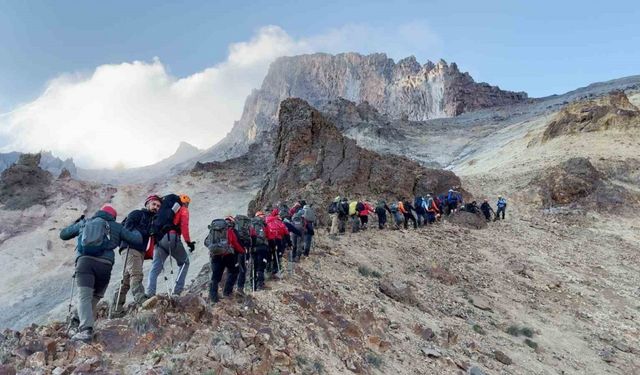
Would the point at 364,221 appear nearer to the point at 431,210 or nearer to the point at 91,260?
the point at 431,210

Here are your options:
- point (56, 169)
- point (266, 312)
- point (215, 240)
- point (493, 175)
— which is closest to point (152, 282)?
point (215, 240)

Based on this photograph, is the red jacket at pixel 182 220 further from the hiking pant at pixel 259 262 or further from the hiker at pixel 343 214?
the hiker at pixel 343 214

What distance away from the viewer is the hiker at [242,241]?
9.53 metres

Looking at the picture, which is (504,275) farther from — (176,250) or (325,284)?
(176,250)

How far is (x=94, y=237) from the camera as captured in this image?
6660mm

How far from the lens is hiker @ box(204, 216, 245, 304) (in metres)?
9.00

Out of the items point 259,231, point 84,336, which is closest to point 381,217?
point 259,231

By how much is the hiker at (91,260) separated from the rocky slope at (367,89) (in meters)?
105

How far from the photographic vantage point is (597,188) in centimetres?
2912

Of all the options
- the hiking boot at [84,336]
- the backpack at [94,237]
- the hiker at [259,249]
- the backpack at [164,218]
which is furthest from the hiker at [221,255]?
the hiking boot at [84,336]

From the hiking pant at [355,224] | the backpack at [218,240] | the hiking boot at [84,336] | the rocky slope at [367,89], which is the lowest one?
the hiking pant at [355,224]

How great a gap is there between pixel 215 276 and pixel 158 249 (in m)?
1.12

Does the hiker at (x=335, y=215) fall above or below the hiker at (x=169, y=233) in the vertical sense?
below

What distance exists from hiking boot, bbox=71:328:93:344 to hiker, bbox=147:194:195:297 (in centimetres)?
189
